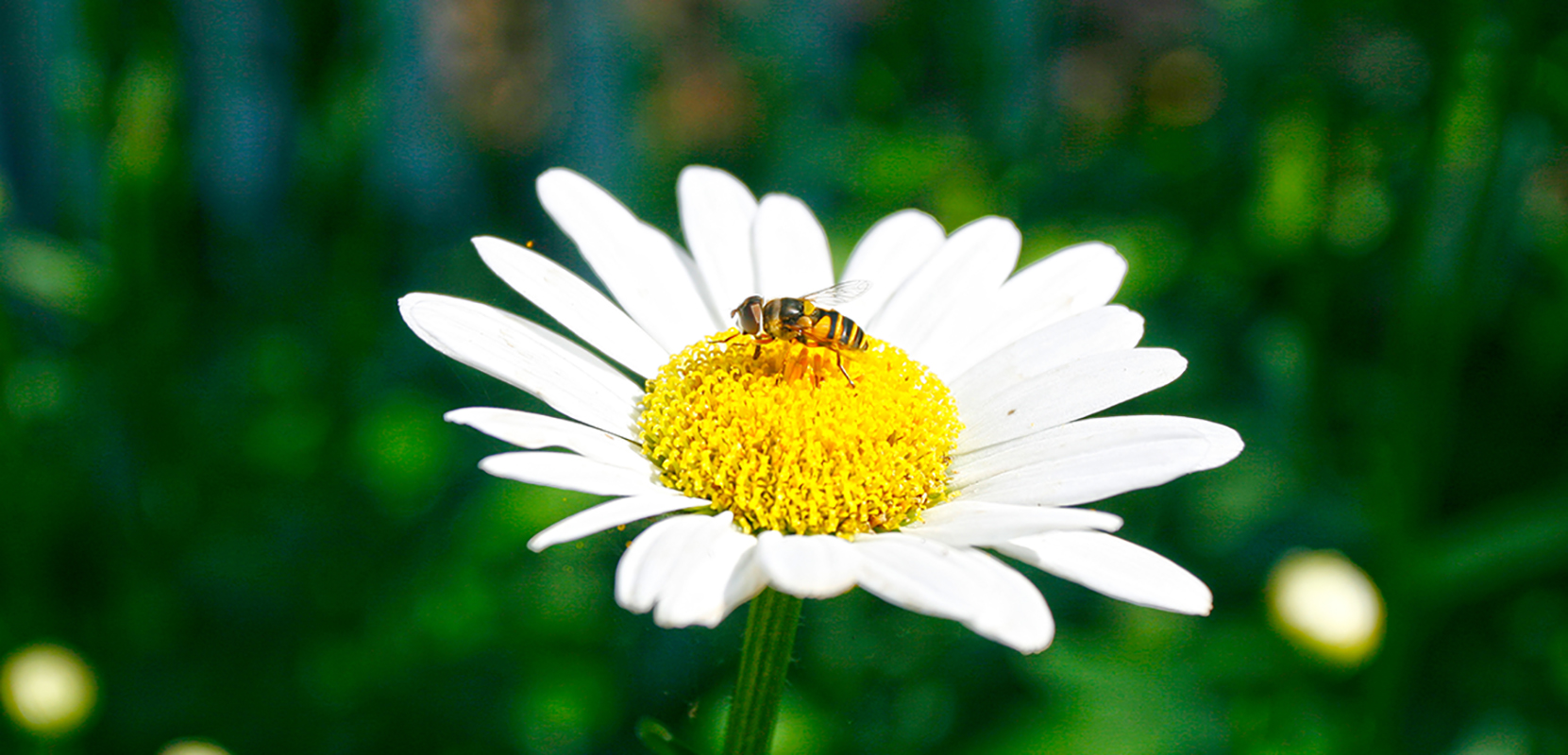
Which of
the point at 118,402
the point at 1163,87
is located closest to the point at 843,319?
the point at 118,402

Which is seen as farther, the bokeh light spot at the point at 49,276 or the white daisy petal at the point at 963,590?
the bokeh light spot at the point at 49,276

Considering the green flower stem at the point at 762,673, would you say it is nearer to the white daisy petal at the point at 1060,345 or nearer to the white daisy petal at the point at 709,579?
the white daisy petal at the point at 709,579

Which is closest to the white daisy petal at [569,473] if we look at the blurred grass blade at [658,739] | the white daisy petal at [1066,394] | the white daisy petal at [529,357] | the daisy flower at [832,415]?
the daisy flower at [832,415]

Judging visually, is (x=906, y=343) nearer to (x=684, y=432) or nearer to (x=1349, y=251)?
(x=684, y=432)

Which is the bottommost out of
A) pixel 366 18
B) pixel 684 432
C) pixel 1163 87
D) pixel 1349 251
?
pixel 684 432

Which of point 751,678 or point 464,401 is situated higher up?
point 464,401

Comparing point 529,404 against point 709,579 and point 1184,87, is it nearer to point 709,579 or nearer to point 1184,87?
point 709,579

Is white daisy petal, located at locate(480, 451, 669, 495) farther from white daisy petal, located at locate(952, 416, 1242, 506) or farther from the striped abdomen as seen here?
white daisy petal, located at locate(952, 416, 1242, 506)
